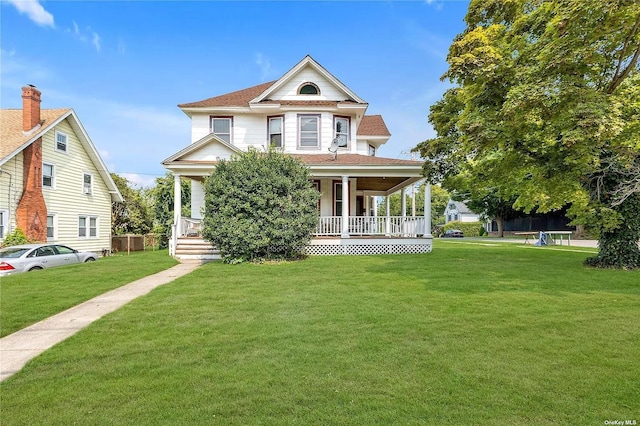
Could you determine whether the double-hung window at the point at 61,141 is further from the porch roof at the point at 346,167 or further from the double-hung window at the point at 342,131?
the double-hung window at the point at 342,131

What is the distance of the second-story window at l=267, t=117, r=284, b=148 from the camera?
1901cm

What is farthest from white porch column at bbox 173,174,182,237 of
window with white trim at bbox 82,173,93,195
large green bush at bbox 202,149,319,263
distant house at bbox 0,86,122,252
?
window with white trim at bbox 82,173,93,195

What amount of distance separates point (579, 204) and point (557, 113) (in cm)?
438

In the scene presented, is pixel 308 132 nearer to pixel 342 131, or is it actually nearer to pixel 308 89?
pixel 342 131

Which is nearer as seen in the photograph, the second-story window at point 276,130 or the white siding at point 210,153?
the white siding at point 210,153

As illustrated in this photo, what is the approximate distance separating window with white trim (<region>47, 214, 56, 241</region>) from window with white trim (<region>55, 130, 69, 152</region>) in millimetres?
3833

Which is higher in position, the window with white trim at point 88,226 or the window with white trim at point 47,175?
the window with white trim at point 47,175

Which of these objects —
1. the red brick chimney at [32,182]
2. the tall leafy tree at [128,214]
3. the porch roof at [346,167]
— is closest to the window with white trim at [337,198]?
the porch roof at [346,167]

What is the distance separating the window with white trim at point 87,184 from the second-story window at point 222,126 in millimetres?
9586

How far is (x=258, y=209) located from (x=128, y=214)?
2085 cm

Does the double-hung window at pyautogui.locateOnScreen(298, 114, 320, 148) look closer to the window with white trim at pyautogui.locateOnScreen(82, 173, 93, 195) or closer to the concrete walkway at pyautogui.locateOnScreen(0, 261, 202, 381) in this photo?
the concrete walkway at pyautogui.locateOnScreen(0, 261, 202, 381)

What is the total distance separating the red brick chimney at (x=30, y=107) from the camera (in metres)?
18.4

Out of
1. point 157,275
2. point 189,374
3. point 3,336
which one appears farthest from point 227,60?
point 189,374

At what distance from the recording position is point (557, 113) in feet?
27.1
